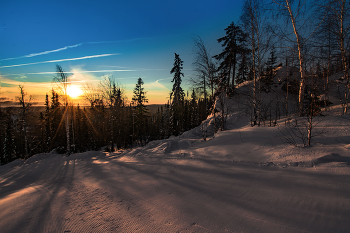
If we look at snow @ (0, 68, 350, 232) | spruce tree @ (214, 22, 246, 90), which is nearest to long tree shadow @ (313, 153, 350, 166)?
snow @ (0, 68, 350, 232)

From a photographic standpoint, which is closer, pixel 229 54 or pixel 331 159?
pixel 331 159

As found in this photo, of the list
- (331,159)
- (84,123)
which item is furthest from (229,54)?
(84,123)

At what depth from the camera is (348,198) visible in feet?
9.50

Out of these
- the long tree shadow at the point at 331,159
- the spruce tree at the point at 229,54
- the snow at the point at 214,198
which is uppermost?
the spruce tree at the point at 229,54

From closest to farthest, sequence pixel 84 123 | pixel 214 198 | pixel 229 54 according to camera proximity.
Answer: pixel 214 198
pixel 229 54
pixel 84 123

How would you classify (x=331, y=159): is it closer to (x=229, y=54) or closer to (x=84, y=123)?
(x=229, y=54)

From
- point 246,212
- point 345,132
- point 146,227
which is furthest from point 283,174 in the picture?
point 345,132

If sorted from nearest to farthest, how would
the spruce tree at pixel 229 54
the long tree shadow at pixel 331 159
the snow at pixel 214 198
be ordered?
the snow at pixel 214 198 < the long tree shadow at pixel 331 159 < the spruce tree at pixel 229 54

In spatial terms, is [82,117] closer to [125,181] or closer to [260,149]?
[125,181]

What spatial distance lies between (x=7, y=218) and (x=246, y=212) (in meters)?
4.66

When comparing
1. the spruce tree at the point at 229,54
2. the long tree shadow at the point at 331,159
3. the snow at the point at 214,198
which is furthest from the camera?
the spruce tree at the point at 229,54

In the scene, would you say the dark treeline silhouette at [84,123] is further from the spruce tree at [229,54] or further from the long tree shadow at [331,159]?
the long tree shadow at [331,159]

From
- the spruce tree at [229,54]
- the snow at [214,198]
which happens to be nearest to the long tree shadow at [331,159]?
the snow at [214,198]

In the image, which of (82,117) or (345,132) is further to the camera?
(82,117)
